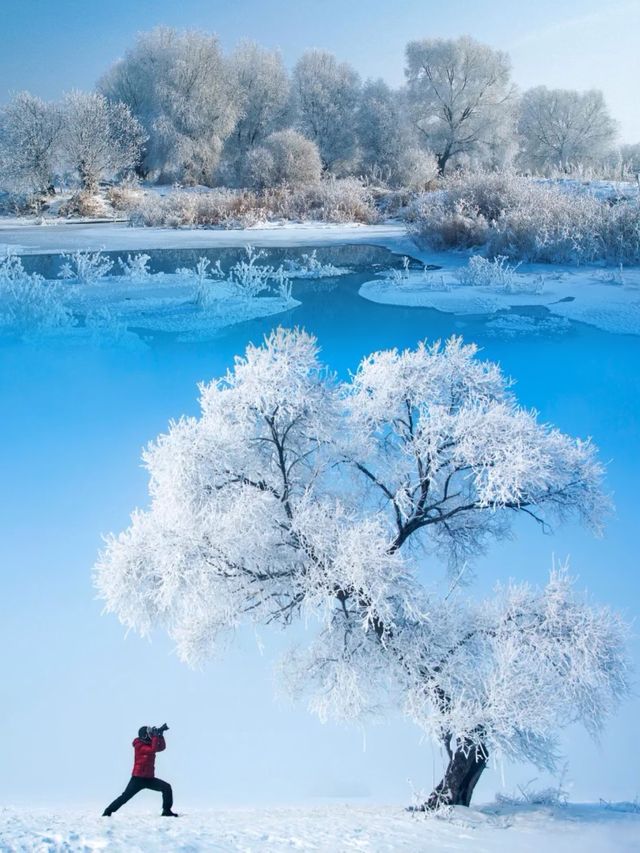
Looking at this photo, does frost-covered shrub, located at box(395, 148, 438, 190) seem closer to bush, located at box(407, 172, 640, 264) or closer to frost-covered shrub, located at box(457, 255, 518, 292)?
bush, located at box(407, 172, 640, 264)

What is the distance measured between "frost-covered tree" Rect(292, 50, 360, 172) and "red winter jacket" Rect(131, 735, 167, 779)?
19.1m

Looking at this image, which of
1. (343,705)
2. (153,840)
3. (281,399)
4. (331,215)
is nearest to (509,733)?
(343,705)

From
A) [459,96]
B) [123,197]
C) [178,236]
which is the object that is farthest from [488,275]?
[459,96]

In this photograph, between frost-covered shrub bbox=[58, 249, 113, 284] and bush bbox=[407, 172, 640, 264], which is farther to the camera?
bush bbox=[407, 172, 640, 264]

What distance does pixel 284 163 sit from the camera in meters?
17.3

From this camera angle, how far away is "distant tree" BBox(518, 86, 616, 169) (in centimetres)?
2436

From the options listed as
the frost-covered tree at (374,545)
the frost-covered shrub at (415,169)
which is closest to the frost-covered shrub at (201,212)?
the frost-covered shrub at (415,169)

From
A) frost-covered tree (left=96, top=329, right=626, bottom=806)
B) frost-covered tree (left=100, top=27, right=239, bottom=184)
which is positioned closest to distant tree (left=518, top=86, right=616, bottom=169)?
frost-covered tree (left=100, top=27, right=239, bottom=184)

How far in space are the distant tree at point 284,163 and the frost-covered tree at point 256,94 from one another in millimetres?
3742

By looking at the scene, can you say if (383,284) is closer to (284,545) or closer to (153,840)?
(284,545)

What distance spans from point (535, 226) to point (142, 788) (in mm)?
7372

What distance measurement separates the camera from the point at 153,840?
124 inches

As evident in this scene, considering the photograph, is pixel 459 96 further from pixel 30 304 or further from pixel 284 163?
pixel 30 304

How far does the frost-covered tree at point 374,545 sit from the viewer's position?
4270mm
